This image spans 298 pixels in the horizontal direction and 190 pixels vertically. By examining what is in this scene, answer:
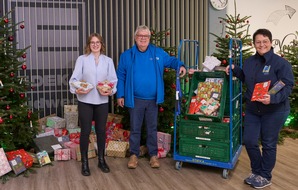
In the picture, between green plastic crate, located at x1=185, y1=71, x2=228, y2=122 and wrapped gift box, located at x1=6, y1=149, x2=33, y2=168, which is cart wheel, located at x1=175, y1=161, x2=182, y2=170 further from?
wrapped gift box, located at x1=6, y1=149, x2=33, y2=168

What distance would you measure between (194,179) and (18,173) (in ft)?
6.12

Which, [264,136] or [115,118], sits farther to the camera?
[115,118]

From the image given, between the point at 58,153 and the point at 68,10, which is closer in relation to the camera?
the point at 58,153

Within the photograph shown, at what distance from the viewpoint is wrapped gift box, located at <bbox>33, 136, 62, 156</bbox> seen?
418 cm

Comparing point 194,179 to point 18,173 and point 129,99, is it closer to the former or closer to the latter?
point 129,99

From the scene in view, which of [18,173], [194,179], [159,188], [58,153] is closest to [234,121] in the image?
[194,179]

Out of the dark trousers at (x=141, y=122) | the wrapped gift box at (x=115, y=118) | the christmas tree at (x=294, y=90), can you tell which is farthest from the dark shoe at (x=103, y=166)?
the christmas tree at (x=294, y=90)

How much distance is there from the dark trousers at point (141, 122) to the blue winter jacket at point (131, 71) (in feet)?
0.30

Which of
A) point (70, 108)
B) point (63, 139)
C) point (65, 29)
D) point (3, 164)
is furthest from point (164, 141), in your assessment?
point (65, 29)

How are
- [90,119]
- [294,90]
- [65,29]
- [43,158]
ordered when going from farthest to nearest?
[294,90] → [65,29] → [43,158] → [90,119]

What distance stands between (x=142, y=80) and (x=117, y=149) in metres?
1.04

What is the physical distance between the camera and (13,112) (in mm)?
3861

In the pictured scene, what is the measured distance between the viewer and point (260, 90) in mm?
2994

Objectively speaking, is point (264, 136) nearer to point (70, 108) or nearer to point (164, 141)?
point (164, 141)
